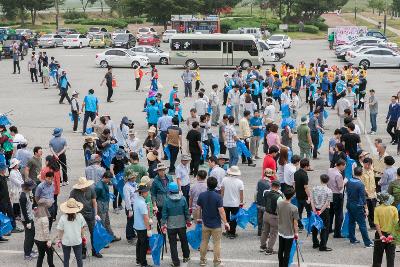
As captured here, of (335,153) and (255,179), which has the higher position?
(335,153)

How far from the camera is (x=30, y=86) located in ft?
116

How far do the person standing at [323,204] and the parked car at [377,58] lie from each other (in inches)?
1256

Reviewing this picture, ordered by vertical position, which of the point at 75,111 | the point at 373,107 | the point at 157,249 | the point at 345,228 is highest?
the point at 373,107

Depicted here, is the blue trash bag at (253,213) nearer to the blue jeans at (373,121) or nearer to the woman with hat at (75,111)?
the woman with hat at (75,111)

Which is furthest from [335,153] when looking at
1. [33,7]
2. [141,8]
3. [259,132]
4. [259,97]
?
[33,7]

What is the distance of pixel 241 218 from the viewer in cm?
1244

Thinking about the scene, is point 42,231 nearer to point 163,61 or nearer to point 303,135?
point 303,135

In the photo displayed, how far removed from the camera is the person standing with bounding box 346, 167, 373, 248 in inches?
460

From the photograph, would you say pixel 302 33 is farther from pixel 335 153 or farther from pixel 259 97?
pixel 335 153

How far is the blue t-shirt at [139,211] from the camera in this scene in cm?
1081

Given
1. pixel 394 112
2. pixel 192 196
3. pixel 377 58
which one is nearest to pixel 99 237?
pixel 192 196

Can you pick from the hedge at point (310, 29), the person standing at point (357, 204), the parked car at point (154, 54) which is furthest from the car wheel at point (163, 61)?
the hedge at point (310, 29)

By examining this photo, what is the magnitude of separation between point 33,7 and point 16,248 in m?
76.3

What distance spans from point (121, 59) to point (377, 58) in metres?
Answer: 16.5
